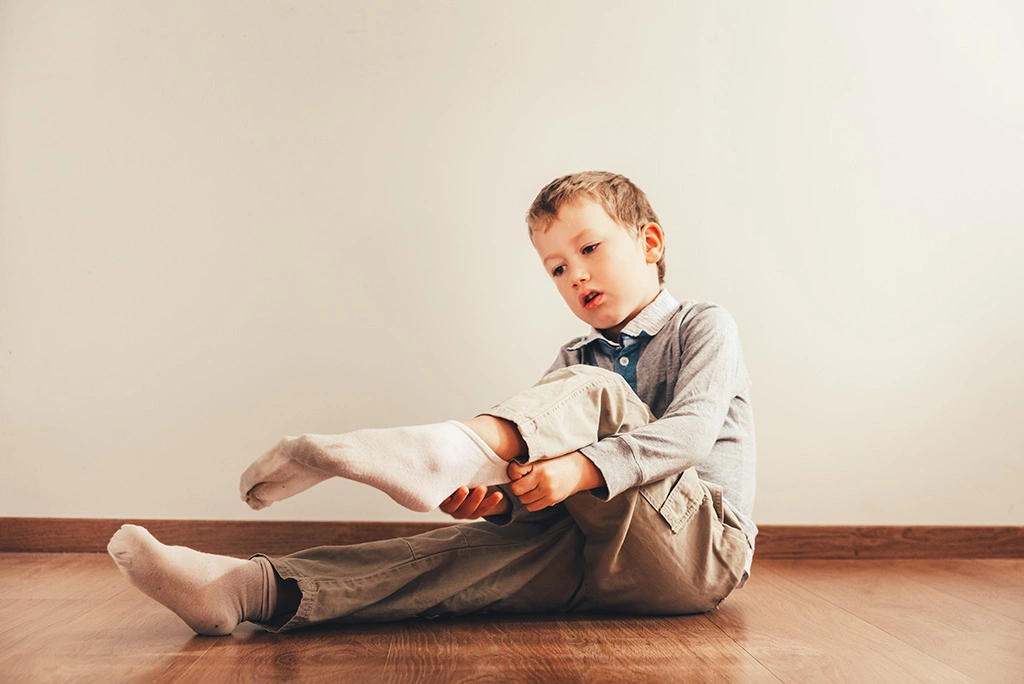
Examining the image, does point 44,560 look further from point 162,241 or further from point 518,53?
point 518,53

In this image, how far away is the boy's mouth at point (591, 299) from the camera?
4.12ft

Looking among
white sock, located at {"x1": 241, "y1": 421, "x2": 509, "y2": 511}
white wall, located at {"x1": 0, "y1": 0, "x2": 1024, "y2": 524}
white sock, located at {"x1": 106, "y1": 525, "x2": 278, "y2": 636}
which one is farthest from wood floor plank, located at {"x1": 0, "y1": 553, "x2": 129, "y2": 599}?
white sock, located at {"x1": 241, "y1": 421, "x2": 509, "y2": 511}

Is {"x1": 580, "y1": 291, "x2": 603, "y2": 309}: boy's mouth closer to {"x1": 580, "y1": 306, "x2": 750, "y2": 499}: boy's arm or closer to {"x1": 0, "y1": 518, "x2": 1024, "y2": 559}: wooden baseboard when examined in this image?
{"x1": 580, "y1": 306, "x2": 750, "y2": 499}: boy's arm

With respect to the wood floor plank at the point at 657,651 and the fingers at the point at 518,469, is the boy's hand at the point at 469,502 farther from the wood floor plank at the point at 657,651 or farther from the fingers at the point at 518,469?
the wood floor plank at the point at 657,651

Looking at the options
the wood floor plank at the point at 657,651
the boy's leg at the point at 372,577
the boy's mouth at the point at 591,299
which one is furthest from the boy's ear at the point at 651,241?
the wood floor plank at the point at 657,651

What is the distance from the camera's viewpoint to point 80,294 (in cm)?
160

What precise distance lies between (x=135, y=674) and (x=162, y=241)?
39.1 inches

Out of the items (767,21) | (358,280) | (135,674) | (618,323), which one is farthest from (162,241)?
(767,21)

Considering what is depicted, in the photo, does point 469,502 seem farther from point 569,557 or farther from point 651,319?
point 651,319

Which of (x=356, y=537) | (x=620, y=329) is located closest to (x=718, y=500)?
(x=620, y=329)

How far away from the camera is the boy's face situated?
1.25 m

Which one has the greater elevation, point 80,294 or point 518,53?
point 518,53

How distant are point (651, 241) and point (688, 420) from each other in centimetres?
40

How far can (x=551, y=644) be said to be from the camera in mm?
942
